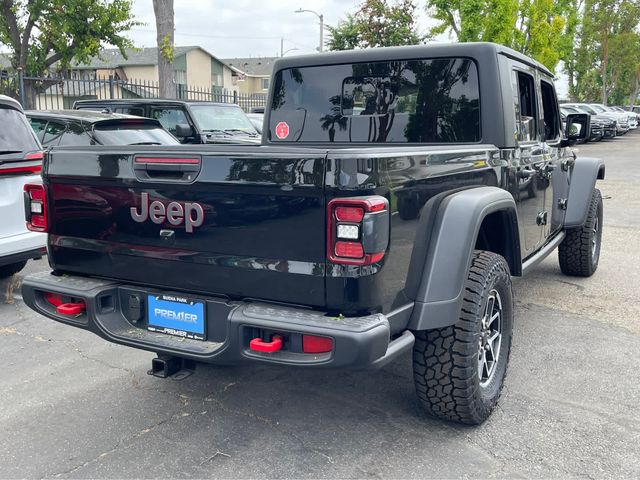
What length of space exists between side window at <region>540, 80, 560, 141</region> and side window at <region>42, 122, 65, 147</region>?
17.4 ft

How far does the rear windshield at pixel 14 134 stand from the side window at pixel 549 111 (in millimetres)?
4160

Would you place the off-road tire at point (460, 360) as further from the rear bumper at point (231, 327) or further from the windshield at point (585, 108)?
the windshield at point (585, 108)

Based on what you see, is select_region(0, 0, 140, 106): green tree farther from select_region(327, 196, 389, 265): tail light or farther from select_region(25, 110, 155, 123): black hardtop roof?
select_region(327, 196, 389, 265): tail light

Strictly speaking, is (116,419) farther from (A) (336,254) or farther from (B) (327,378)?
(A) (336,254)

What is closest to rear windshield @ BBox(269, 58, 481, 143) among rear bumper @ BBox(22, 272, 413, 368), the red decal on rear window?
the red decal on rear window

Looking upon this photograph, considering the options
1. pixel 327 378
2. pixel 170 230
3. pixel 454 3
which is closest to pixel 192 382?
pixel 327 378

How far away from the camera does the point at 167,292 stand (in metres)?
2.96

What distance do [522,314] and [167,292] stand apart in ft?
10.4

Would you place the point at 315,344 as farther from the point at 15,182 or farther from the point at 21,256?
the point at 15,182

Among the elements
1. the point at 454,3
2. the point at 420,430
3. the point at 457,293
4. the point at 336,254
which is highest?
the point at 454,3

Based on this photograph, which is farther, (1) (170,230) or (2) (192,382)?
(2) (192,382)

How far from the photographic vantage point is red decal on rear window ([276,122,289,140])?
4.43 m

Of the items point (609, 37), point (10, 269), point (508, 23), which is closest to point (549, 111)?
point (10, 269)

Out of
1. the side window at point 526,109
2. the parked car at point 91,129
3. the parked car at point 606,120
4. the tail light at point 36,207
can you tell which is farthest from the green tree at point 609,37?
the tail light at point 36,207
